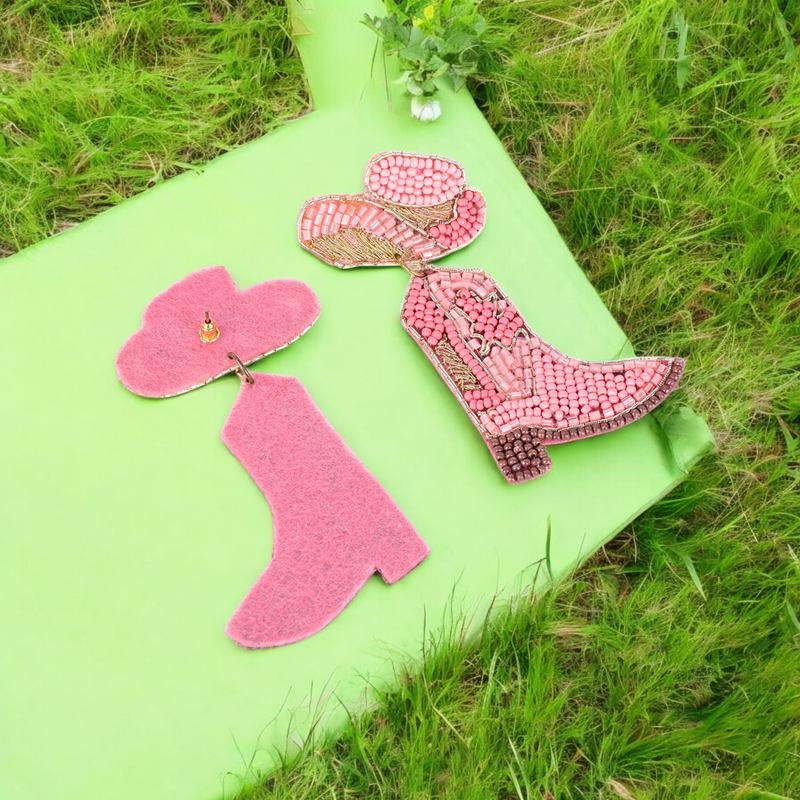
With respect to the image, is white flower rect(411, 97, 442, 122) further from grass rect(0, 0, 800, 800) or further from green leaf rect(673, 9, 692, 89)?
green leaf rect(673, 9, 692, 89)

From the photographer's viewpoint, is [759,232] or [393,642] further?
[759,232]

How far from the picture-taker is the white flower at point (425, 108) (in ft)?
4.51

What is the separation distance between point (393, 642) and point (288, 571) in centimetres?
18

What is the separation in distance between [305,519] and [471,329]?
1.25 feet

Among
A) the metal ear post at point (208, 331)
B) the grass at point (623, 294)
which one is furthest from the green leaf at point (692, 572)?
the metal ear post at point (208, 331)

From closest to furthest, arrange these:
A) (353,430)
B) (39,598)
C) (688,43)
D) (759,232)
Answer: (39,598)
(353,430)
(759,232)
(688,43)

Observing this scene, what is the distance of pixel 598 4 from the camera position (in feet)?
5.11

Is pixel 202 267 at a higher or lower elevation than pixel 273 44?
lower

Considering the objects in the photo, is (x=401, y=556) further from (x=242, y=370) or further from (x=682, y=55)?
(x=682, y=55)

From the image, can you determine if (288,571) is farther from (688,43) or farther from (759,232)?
(688,43)

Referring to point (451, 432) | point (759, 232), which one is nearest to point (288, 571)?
point (451, 432)

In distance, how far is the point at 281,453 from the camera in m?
1.15

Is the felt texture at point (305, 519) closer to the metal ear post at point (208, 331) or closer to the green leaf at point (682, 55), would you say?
the metal ear post at point (208, 331)

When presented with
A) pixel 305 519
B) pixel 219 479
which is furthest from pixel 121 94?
pixel 305 519
